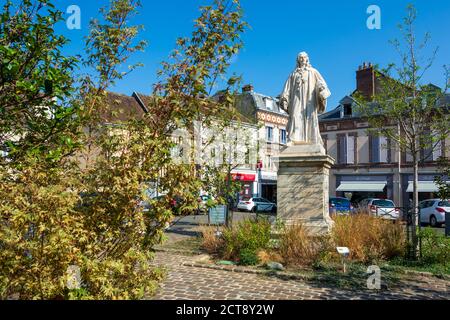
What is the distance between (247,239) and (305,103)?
374 cm

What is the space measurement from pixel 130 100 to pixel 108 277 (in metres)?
34.7

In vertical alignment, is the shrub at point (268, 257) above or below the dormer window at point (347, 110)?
below

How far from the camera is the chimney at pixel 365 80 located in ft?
125

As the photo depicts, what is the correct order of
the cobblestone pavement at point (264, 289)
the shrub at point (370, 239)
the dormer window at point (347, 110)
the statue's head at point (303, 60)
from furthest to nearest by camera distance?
the dormer window at point (347, 110) < the statue's head at point (303, 60) < the shrub at point (370, 239) < the cobblestone pavement at point (264, 289)

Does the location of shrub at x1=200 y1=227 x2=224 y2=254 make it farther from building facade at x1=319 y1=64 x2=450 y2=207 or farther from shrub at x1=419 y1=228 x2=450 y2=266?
building facade at x1=319 y1=64 x2=450 y2=207

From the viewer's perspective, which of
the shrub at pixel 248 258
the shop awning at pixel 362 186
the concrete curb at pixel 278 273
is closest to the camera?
the concrete curb at pixel 278 273

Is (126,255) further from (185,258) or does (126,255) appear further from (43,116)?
(185,258)

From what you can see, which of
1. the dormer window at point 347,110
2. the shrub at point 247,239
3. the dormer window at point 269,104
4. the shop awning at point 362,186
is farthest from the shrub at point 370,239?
the dormer window at point 269,104

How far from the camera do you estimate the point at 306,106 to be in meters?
9.87

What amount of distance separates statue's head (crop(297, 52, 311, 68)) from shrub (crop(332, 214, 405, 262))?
4.11 metres

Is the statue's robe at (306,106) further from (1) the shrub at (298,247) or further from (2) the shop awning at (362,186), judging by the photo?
(2) the shop awning at (362,186)

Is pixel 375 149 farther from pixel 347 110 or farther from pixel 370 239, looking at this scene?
pixel 370 239

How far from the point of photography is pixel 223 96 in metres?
3.87

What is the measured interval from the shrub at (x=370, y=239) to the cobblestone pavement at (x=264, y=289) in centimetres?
126
